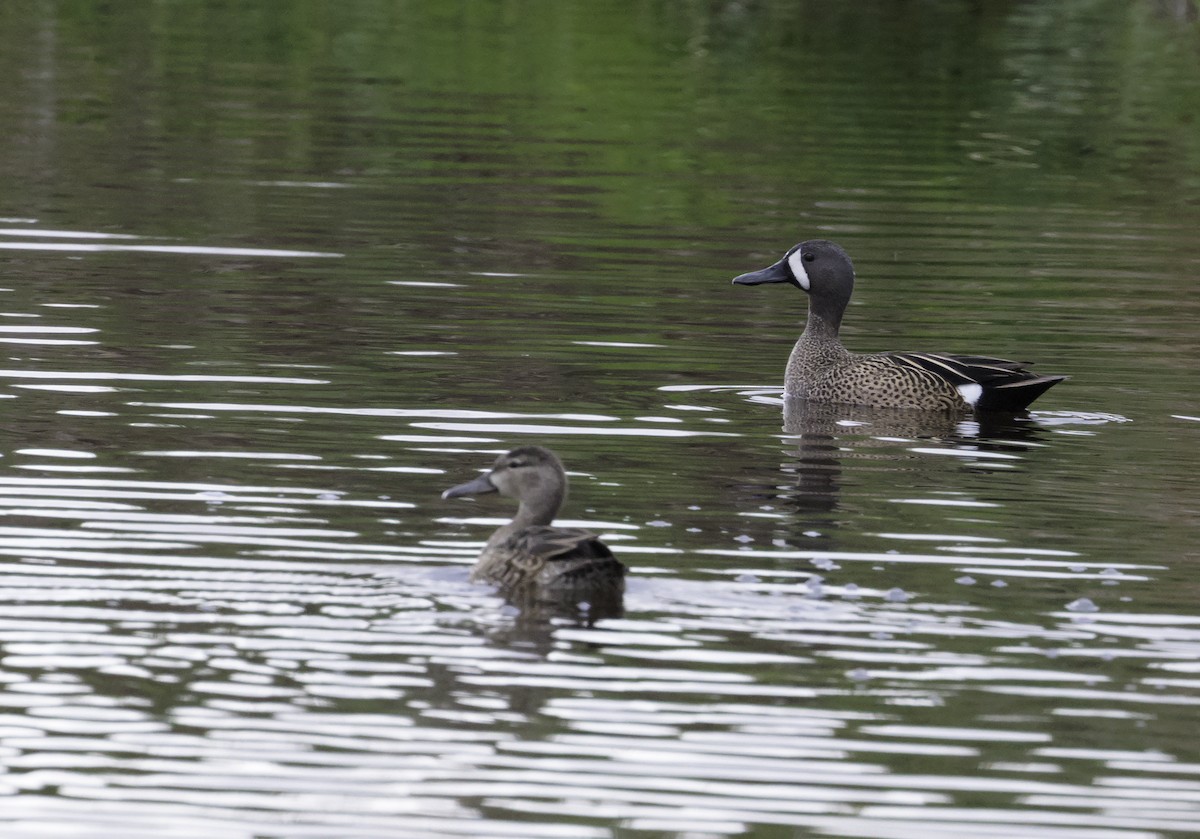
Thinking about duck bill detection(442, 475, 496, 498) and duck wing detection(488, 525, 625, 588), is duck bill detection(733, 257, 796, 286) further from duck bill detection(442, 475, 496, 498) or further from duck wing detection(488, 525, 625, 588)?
duck wing detection(488, 525, 625, 588)

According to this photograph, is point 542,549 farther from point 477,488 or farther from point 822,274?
point 822,274

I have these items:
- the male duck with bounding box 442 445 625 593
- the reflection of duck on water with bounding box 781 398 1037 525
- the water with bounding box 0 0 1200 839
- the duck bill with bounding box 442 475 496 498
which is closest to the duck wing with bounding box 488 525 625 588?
the male duck with bounding box 442 445 625 593

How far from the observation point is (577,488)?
39.4 ft

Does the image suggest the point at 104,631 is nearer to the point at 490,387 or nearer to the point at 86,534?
the point at 86,534

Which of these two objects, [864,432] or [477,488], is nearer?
[477,488]

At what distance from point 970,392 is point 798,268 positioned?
1.89 meters

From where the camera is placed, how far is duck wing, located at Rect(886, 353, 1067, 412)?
48.4 ft

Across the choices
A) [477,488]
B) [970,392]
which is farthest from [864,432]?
[477,488]

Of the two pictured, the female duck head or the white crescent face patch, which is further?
the white crescent face patch

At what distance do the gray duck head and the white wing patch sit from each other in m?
1.47

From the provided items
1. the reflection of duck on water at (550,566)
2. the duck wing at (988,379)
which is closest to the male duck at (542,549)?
the reflection of duck on water at (550,566)

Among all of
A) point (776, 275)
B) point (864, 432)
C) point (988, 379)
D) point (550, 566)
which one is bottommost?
point (864, 432)

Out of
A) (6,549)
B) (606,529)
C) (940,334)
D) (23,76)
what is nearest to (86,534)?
(6,549)

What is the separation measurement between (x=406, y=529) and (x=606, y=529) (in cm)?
95
